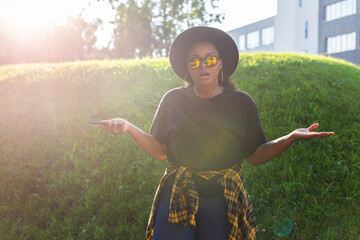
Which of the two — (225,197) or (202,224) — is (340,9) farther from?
(202,224)

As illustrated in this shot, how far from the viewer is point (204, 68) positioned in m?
2.27

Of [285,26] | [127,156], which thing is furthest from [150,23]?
[127,156]

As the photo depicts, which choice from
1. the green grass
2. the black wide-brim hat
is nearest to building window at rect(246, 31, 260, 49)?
the green grass

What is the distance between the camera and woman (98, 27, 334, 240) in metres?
2.11

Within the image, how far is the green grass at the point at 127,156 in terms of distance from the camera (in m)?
4.54

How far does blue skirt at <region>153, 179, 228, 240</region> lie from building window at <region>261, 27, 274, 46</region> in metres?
50.1

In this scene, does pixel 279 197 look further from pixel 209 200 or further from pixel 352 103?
pixel 352 103

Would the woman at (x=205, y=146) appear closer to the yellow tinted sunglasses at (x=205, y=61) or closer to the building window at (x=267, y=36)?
the yellow tinted sunglasses at (x=205, y=61)

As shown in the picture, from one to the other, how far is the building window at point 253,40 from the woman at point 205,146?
52.3 metres

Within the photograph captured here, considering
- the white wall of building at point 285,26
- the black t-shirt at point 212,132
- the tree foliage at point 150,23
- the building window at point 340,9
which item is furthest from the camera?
the white wall of building at point 285,26

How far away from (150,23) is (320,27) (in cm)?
1892

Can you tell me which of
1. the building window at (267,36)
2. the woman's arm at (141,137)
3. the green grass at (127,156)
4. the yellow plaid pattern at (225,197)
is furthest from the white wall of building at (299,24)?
the yellow plaid pattern at (225,197)

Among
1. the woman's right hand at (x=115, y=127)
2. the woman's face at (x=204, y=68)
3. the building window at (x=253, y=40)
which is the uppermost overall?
the building window at (x=253, y=40)

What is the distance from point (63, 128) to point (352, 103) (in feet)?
20.0
